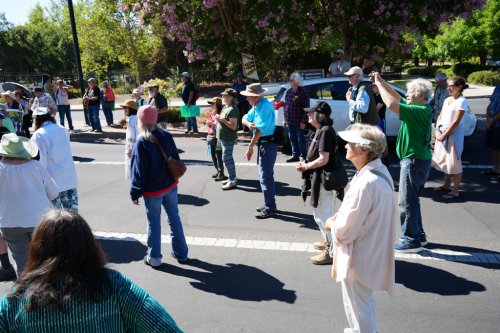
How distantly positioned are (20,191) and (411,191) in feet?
13.2

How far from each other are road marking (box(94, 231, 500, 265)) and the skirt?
2.13 metres

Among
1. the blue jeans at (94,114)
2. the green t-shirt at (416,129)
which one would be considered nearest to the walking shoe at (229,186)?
the green t-shirt at (416,129)

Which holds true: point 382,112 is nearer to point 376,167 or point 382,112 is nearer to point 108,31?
point 376,167

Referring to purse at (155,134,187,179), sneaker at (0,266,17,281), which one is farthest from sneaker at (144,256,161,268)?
sneaker at (0,266,17,281)

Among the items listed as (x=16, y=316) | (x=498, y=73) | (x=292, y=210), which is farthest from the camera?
(x=498, y=73)

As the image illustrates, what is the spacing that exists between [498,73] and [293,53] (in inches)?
503

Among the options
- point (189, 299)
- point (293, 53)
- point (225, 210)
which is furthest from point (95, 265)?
point (293, 53)

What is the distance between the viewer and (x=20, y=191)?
13.8ft

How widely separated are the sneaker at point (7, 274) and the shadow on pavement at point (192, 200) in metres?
2.95

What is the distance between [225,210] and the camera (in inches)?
279

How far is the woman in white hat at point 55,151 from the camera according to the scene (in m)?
5.23

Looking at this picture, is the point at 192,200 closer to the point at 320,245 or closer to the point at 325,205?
the point at 320,245

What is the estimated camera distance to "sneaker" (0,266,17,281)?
502 cm

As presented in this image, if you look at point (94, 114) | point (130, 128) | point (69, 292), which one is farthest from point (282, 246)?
point (94, 114)
